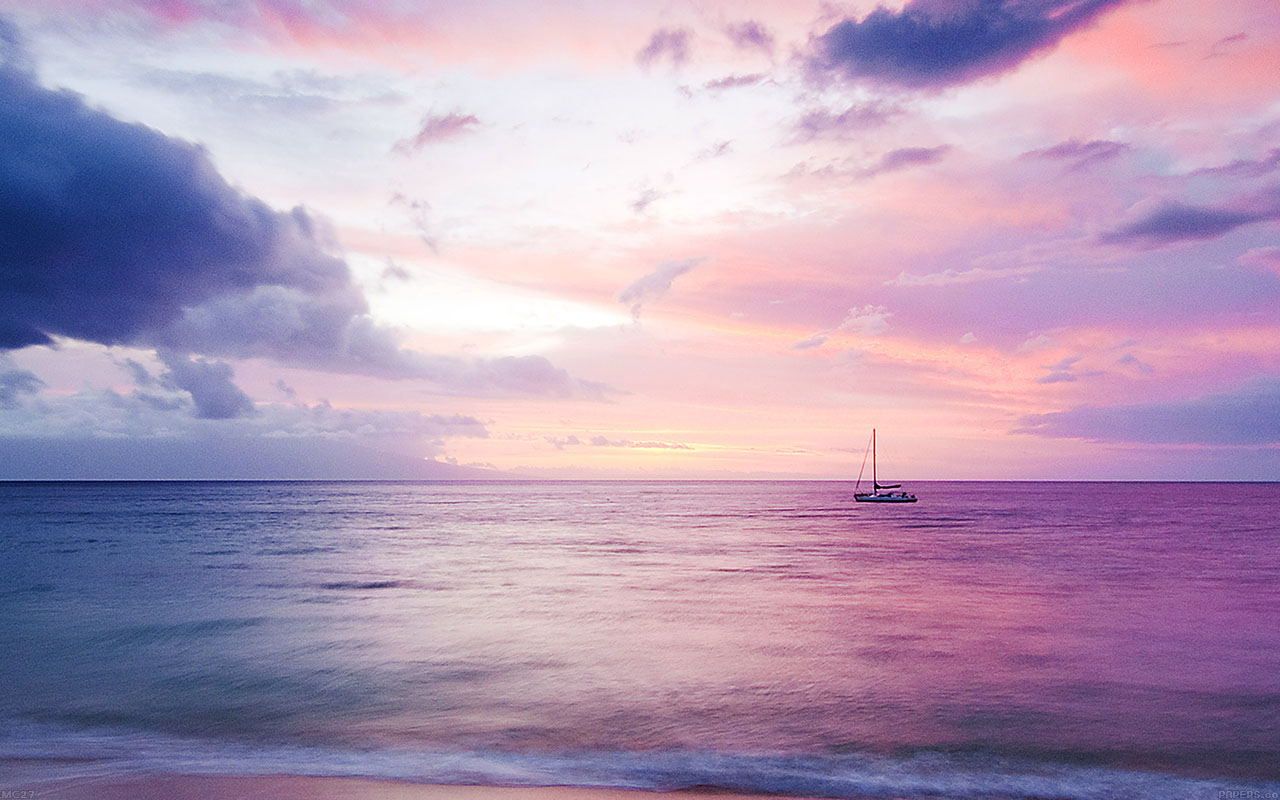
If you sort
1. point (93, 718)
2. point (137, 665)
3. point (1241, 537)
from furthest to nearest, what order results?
point (1241, 537)
point (137, 665)
point (93, 718)

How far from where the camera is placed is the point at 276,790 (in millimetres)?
8547

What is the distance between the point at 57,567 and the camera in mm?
34062

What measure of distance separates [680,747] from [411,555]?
32.1 metres

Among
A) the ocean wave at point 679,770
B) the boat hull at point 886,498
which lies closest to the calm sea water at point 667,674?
the ocean wave at point 679,770

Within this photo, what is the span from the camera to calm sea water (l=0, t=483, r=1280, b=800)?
10.2m

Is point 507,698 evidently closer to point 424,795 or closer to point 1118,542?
point 424,795

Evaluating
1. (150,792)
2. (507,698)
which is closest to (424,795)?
(150,792)

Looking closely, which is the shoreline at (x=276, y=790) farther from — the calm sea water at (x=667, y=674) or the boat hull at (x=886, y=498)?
→ the boat hull at (x=886, y=498)

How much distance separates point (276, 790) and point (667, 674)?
8070 millimetres

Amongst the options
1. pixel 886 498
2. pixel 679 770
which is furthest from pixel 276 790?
pixel 886 498

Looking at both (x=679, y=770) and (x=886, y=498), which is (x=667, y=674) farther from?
(x=886, y=498)

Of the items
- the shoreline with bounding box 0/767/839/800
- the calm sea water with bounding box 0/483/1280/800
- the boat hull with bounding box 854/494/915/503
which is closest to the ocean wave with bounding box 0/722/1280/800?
the calm sea water with bounding box 0/483/1280/800

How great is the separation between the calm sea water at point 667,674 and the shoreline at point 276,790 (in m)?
0.50

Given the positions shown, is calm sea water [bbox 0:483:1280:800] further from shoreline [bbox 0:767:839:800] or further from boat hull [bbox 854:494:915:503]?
boat hull [bbox 854:494:915:503]
